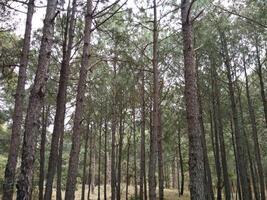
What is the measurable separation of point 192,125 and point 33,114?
8.70ft

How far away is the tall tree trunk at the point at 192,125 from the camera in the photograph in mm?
5191

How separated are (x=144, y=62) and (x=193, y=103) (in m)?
8.96

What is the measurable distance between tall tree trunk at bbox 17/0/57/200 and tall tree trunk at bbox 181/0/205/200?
2.50 metres

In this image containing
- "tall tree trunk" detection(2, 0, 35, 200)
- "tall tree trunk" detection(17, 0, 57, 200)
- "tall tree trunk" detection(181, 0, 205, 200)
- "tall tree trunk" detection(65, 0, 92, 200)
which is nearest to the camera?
"tall tree trunk" detection(17, 0, 57, 200)

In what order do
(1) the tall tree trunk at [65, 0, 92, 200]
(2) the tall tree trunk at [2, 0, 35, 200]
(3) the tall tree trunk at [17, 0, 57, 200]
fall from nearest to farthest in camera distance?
(3) the tall tree trunk at [17, 0, 57, 200], (1) the tall tree trunk at [65, 0, 92, 200], (2) the tall tree trunk at [2, 0, 35, 200]

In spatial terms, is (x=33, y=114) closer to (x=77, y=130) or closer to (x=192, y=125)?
(x=77, y=130)

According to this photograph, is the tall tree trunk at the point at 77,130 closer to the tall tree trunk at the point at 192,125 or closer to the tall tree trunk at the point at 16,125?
the tall tree trunk at the point at 16,125

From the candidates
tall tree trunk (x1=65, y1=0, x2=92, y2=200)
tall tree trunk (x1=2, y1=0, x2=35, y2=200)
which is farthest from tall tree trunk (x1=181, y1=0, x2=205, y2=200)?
tall tree trunk (x1=2, y1=0, x2=35, y2=200)

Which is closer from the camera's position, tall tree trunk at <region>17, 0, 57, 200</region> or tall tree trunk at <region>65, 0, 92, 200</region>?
tall tree trunk at <region>17, 0, 57, 200</region>

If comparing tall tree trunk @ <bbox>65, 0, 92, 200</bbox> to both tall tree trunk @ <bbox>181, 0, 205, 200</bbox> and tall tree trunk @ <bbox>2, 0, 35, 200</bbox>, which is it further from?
tall tree trunk @ <bbox>181, 0, 205, 200</bbox>

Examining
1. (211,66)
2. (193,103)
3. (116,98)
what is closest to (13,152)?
(193,103)

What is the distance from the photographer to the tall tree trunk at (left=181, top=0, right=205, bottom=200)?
519 centimetres

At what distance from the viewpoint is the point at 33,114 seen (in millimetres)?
5051

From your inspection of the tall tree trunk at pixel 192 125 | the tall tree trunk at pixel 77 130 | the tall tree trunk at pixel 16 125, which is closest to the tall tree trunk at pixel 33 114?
the tall tree trunk at pixel 77 130
